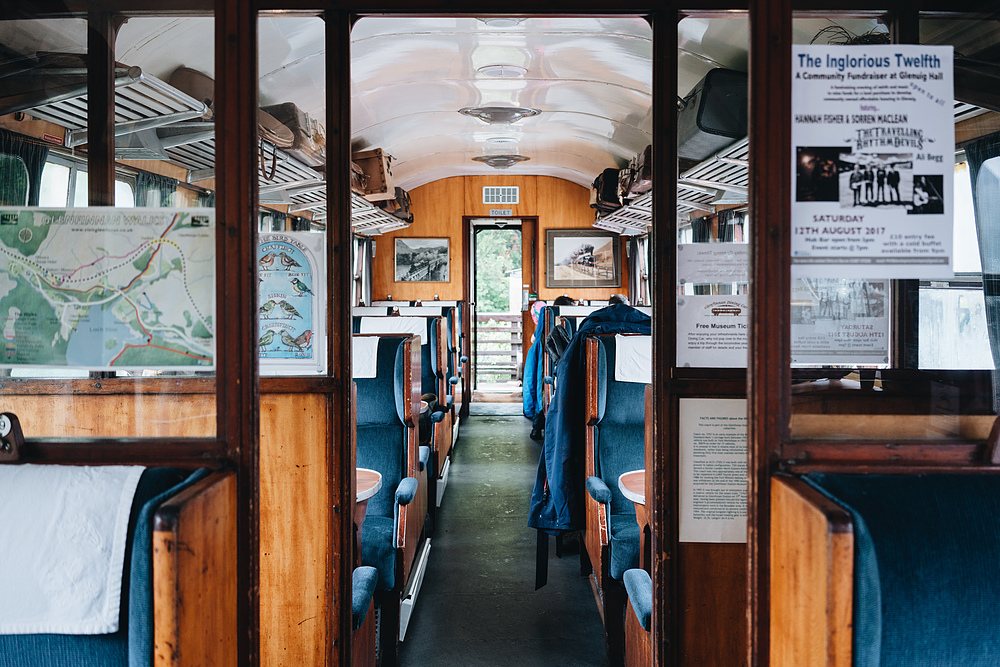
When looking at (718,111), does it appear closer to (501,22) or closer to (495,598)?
(501,22)

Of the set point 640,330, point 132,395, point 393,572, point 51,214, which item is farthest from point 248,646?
point 640,330

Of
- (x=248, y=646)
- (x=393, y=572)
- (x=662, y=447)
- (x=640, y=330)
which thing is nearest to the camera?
(x=248, y=646)

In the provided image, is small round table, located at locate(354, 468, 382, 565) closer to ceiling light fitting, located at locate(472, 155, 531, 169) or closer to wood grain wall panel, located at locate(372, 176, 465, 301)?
ceiling light fitting, located at locate(472, 155, 531, 169)

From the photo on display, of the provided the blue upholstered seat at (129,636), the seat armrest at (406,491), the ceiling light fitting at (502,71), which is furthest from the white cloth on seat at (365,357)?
the ceiling light fitting at (502,71)

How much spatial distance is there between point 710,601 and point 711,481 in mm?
367

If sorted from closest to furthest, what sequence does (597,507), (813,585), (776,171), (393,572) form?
(813,585)
(776,171)
(393,572)
(597,507)

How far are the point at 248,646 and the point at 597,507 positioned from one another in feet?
6.40

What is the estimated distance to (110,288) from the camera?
132cm

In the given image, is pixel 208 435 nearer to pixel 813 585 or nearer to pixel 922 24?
pixel 813 585

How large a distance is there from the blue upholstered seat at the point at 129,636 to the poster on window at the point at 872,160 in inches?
46.6

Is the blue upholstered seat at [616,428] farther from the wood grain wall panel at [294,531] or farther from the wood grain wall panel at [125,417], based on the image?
the wood grain wall panel at [125,417]

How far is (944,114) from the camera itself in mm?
1195

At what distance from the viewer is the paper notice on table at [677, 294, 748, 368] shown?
79.8 inches

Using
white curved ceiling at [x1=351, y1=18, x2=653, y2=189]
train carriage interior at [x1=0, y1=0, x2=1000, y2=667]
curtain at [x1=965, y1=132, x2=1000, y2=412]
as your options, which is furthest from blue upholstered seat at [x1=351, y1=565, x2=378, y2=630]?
white curved ceiling at [x1=351, y1=18, x2=653, y2=189]
